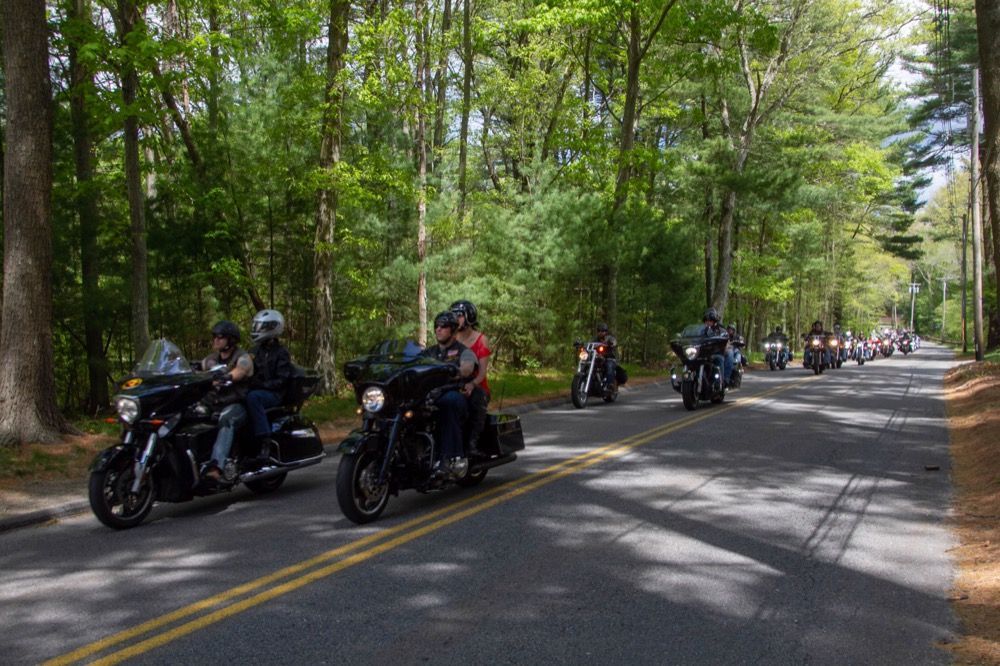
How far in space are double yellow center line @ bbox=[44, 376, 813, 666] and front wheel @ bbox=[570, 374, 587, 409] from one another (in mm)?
7074

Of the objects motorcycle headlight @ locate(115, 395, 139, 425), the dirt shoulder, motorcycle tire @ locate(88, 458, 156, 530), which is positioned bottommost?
the dirt shoulder

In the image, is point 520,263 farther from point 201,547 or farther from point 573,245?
point 201,547

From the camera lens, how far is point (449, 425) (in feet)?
23.6

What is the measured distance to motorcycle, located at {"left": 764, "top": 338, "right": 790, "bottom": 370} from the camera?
3114cm

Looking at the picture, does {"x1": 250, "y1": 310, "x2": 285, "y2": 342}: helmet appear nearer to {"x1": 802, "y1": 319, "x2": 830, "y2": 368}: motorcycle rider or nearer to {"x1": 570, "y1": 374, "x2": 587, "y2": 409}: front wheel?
{"x1": 570, "y1": 374, "x2": 587, "y2": 409}: front wheel

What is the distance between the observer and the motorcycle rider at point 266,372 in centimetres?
773

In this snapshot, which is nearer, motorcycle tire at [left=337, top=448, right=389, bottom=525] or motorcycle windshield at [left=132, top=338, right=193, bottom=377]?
motorcycle tire at [left=337, top=448, right=389, bottom=525]

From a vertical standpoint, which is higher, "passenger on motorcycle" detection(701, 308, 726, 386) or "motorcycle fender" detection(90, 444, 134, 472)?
"passenger on motorcycle" detection(701, 308, 726, 386)

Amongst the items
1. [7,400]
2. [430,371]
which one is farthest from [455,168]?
[430,371]

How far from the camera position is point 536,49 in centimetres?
2631

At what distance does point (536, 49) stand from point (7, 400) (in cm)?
2110

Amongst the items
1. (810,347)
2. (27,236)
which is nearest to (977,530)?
(27,236)

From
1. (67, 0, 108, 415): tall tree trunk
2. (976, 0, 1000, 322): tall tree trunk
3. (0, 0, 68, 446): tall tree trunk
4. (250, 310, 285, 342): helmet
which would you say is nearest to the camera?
(250, 310, 285, 342): helmet

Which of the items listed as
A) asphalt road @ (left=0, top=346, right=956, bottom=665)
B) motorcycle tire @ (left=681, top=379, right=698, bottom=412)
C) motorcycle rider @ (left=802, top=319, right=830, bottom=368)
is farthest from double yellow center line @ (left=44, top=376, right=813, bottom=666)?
motorcycle rider @ (left=802, top=319, right=830, bottom=368)
